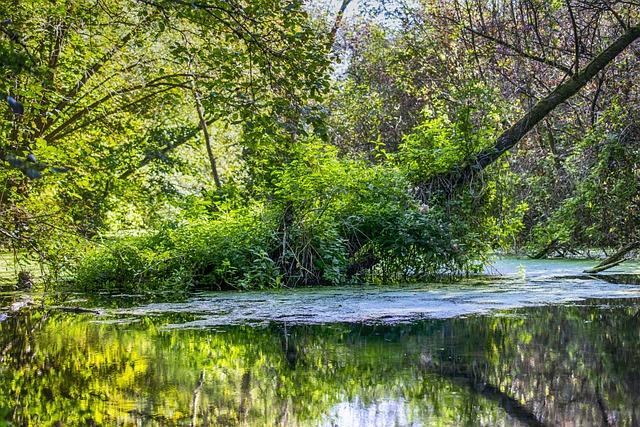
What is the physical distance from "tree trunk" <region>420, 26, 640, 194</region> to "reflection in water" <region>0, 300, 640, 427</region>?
14.9 ft

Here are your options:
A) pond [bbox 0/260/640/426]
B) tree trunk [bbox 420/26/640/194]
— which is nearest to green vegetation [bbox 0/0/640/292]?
tree trunk [bbox 420/26/640/194]

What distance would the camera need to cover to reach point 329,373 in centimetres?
337

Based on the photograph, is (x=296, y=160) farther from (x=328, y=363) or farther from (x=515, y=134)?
(x=328, y=363)

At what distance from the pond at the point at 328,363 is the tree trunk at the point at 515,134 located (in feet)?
10.9

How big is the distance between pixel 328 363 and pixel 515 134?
668cm

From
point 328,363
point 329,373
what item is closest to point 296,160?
point 328,363

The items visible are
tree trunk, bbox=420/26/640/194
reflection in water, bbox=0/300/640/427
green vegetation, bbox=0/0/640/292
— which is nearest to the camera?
reflection in water, bbox=0/300/640/427

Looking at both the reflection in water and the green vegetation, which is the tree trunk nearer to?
the green vegetation

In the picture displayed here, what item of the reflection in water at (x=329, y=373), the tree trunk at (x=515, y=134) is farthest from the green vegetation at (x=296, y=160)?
the reflection in water at (x=329, y=373)

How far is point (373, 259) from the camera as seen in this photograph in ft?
30.0

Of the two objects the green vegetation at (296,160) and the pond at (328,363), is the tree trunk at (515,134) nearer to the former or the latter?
the green vegetation at (296,160)

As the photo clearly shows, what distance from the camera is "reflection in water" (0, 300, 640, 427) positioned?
259 centimetres

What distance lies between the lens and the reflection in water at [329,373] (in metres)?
2.59

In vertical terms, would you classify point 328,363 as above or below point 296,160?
below
